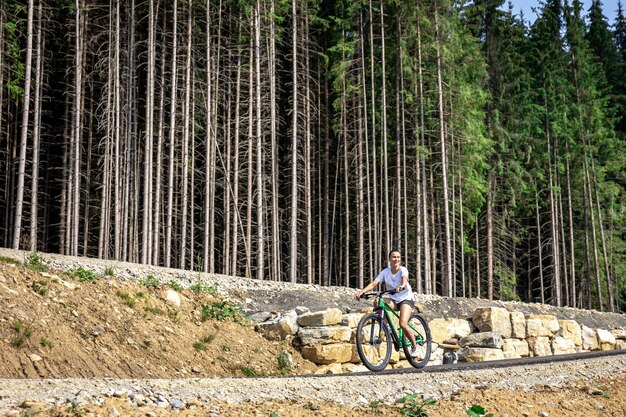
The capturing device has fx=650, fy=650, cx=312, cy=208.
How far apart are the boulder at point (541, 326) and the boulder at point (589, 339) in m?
2.20

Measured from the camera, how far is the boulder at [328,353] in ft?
45.8

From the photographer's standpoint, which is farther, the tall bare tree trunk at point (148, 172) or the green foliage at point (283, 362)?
the tall bare tree trunk at point (148, 172)

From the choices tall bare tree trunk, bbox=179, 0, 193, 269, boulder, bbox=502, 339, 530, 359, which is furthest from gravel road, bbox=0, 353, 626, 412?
tall bare tree trunk, bbox=179, 0, 193, 269

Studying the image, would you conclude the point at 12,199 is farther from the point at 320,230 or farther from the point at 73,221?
the point at 320,230

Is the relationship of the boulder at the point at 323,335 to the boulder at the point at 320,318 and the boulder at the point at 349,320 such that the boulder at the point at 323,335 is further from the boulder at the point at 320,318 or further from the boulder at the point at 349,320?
the boulder at the point at 349,320

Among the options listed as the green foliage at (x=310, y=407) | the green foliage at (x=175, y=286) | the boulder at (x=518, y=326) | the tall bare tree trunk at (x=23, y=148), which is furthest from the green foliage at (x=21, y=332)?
the boulder at (x=518, y=326)

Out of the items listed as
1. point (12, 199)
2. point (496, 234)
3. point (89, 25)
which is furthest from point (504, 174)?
point (12, 199)

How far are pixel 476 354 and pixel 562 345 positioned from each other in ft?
17.7

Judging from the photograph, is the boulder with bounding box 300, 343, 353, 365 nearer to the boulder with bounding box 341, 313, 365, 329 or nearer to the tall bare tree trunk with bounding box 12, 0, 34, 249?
the boulder with bounding box 341, 313, 365, 329

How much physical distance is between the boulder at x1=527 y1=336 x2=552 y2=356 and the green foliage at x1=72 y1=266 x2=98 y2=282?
13339 millimetres

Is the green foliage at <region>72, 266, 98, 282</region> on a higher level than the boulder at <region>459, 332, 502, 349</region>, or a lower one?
higher

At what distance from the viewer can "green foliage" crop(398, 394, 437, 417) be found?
7680mm

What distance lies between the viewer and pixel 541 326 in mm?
20484

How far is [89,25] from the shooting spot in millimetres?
27484
